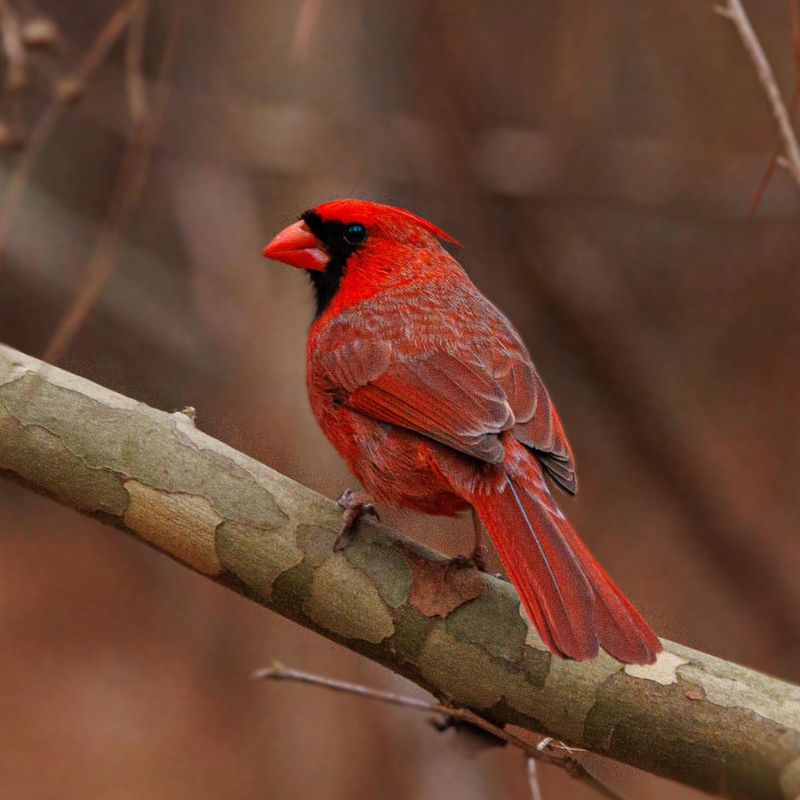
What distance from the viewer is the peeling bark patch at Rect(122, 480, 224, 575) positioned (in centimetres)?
229

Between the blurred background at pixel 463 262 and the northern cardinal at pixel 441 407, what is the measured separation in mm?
2279

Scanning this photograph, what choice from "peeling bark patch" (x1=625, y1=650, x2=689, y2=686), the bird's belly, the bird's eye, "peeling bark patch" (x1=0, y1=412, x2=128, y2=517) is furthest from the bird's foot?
the bird's eye

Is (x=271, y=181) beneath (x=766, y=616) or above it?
above

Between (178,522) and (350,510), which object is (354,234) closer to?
(350,510)

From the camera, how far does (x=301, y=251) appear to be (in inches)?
137

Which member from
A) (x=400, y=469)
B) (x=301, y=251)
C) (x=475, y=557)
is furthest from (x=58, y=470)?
(x=301, y=251)

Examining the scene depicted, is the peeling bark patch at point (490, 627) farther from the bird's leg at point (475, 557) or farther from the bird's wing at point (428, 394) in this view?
the bird's wing at point (428, 394)

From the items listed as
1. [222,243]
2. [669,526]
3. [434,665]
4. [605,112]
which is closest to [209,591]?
[222,243]

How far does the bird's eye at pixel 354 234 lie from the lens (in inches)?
136

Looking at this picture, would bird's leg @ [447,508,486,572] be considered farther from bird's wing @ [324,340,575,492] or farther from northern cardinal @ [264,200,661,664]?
bird's wing @ [324,340,575,492]

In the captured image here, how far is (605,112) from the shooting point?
648 cm

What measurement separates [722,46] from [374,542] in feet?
15.4

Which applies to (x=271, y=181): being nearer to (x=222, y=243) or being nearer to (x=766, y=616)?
(x=222, y=243)

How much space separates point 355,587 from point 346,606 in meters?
0.04
